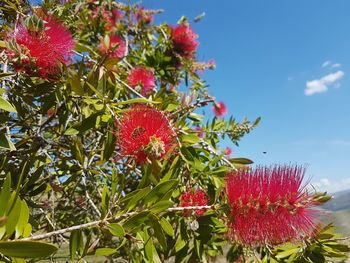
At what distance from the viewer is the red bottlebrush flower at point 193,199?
1576mm

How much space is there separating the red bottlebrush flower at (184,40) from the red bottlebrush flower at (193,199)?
205 centimetres

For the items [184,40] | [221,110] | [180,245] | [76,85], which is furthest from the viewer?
[221,110]

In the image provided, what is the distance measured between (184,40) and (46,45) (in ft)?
7.09

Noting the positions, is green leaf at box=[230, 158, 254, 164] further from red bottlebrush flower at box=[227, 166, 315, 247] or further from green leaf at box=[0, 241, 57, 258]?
green leaf at box=[0, 241, 57, 258]

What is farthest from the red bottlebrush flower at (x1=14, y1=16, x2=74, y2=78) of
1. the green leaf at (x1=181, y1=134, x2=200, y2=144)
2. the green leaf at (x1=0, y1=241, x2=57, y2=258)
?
the green leaf at (x1=0, y1=241, x2=57, y2=258)

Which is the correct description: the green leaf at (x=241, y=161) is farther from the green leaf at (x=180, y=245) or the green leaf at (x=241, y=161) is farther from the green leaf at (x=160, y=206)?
the green leaf at (x=160, y=206)

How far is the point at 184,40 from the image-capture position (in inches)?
135

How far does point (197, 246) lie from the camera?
1.69 metres

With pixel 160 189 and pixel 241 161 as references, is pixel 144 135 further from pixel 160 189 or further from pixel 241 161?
pixel 241 161

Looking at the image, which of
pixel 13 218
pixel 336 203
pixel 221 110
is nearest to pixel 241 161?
pixel 13 218

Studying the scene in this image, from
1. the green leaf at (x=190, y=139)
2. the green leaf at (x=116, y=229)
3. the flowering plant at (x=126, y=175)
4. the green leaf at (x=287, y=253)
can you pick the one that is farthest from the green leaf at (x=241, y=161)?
the green leaf at (x=116, y=229)

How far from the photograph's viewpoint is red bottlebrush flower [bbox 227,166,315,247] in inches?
49.1

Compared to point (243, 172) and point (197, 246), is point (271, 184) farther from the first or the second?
point (197, 246)

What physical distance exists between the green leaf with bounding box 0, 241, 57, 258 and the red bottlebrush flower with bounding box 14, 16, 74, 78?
80 centimetres
